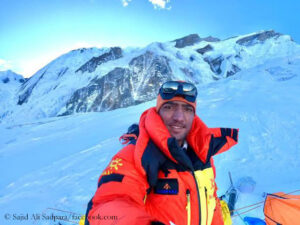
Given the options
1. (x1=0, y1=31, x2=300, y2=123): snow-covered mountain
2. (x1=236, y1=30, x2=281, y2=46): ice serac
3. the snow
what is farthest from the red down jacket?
(x1=236, y1=30, x2=281, y2=46): ice serac

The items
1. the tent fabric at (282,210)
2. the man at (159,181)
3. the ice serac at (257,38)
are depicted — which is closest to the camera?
the man at (159,181)

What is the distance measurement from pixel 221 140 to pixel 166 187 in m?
0.78

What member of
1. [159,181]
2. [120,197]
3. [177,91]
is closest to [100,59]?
[177,91]

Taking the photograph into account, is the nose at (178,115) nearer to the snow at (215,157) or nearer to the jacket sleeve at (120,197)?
the jacket sleeve at (120,197)

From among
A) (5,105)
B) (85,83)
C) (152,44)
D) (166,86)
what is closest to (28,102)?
(5,105)

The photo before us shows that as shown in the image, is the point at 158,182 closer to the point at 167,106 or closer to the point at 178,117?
the point at 178,117

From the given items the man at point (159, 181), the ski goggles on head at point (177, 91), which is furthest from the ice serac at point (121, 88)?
the man at point (159, 181)

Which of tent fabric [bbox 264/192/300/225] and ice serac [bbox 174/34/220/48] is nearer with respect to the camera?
tent fabric [bbox 264/192/300/225]

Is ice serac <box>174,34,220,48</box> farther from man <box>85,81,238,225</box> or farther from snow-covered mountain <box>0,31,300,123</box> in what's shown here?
man <box>85,81,238,225</box>

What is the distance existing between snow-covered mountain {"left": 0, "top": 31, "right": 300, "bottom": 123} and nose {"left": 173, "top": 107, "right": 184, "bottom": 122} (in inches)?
1828

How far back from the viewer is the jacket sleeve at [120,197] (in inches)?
46.5

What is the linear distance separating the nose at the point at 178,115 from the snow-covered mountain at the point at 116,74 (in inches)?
1828

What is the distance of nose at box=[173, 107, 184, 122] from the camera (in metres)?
2.01

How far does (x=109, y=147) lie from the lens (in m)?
6.65
